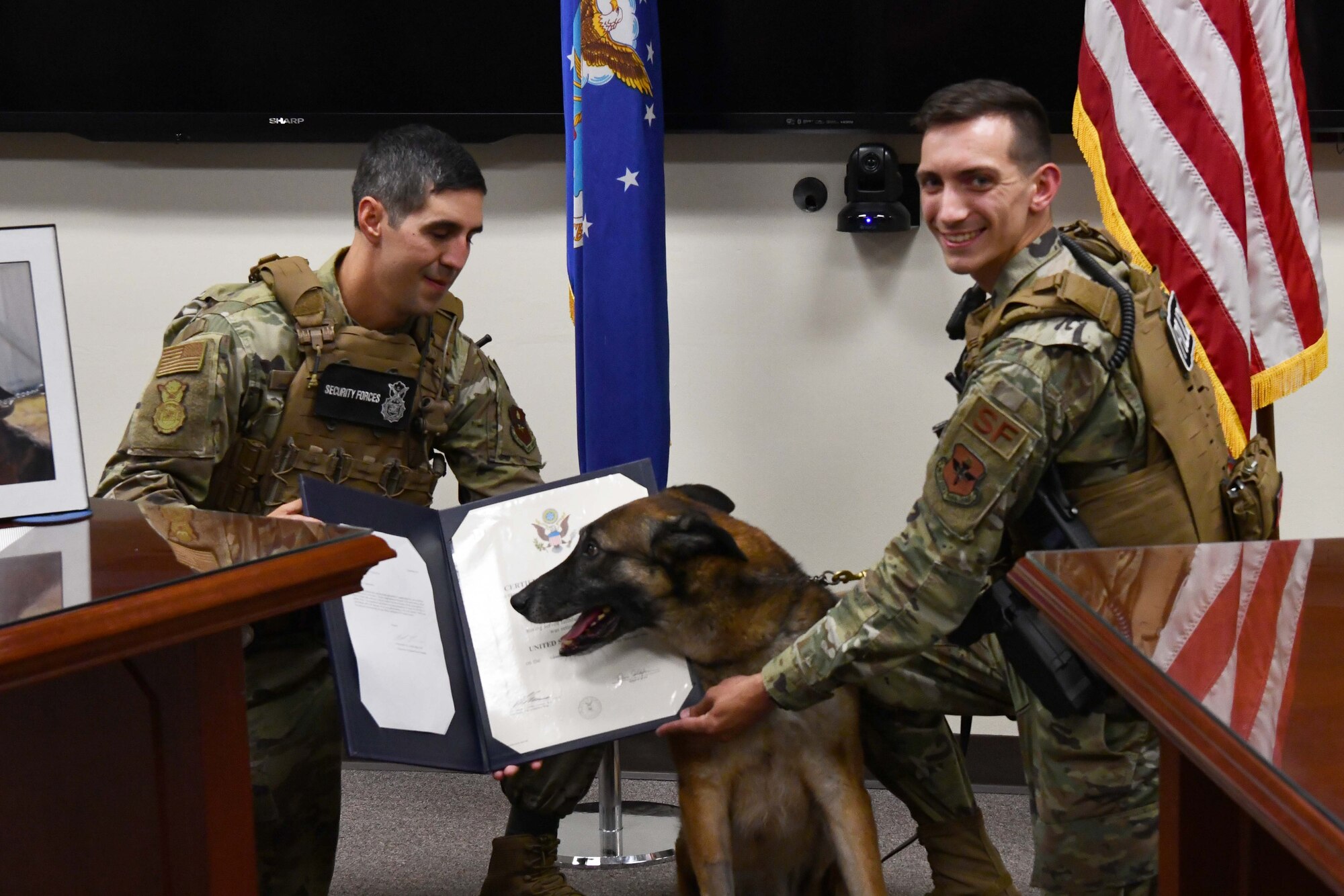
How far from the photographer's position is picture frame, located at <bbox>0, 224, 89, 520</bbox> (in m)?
1.77

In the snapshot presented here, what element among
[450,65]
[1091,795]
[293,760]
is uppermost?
[450,65]

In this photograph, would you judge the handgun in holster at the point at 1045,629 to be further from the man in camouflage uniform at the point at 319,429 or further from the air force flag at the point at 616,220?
the air force flag at the point at 616,220

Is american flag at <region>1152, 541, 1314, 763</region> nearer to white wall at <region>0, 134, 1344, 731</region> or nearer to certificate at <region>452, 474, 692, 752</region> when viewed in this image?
certificate at <region>452, 474, 692, 752</region>

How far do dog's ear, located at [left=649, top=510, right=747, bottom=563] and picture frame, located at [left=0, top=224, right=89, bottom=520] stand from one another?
0.95m

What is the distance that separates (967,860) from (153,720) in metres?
1.58

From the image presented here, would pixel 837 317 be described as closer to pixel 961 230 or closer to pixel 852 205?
pixel 852 205

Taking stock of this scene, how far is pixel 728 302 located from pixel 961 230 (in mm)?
1361

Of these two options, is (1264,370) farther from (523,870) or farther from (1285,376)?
(523,870)

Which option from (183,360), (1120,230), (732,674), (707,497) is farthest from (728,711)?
(1120,230)

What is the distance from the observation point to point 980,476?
6.59 feet

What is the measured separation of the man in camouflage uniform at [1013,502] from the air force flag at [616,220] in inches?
38.9

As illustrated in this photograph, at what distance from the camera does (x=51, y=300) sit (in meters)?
1.78

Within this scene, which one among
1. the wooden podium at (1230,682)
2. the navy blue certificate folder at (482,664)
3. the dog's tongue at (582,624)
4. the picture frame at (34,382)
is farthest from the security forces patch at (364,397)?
the wooden podium at (1230,682)

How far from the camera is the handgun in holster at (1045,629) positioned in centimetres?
197
